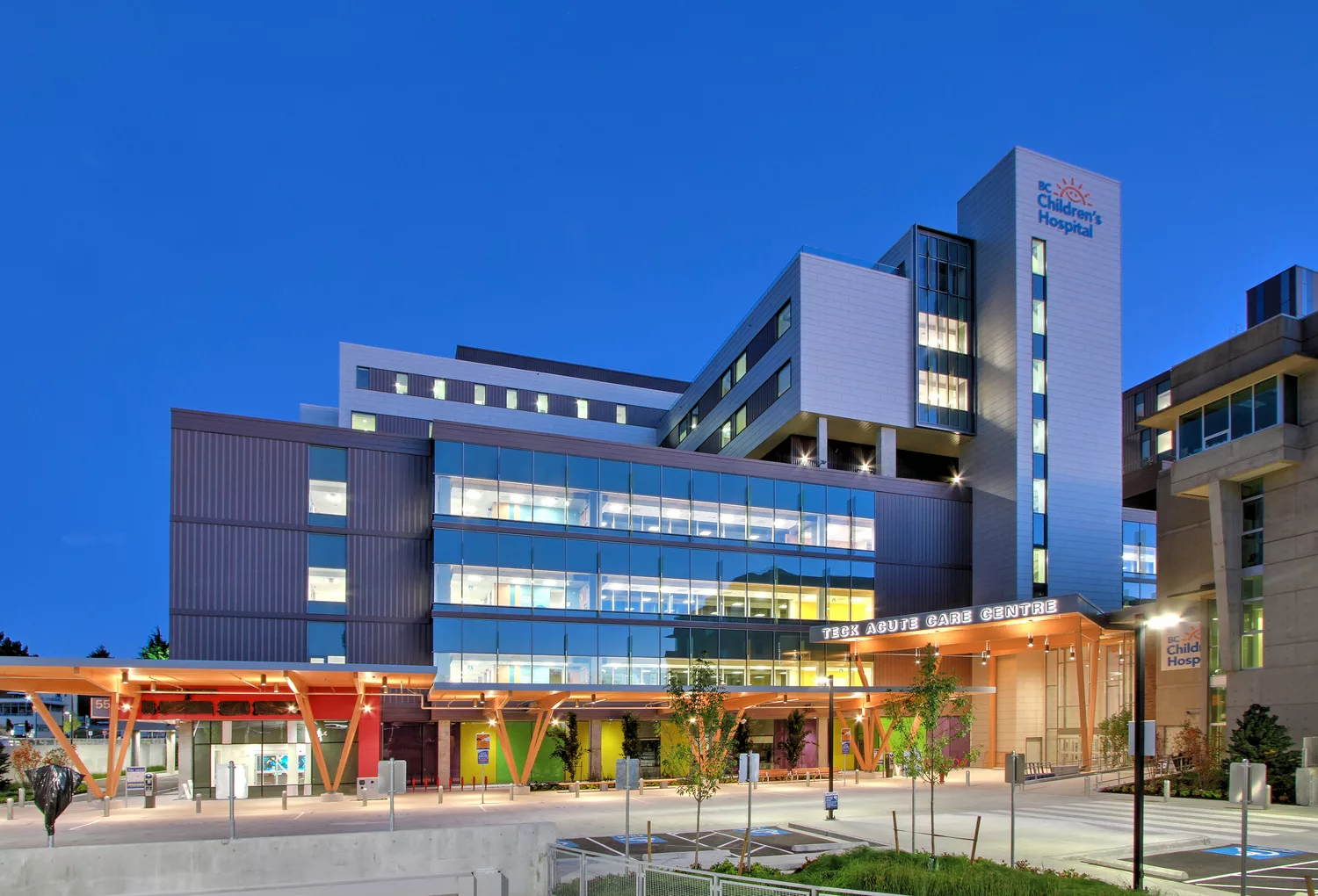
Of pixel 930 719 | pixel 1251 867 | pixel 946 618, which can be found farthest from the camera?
pixel 946 618

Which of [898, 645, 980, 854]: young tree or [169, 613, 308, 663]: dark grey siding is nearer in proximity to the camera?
[898, 645, 980, 854]: young tree

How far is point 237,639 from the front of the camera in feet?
157

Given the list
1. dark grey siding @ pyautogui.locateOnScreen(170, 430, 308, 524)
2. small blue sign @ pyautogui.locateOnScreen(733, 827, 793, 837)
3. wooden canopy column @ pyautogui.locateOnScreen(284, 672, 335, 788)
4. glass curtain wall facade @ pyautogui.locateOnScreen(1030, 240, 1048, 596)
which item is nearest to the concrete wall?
small blue sign @ pyautogui.locateOnScreen(733, 827, 793, 837)

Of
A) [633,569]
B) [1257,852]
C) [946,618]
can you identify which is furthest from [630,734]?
[1257,852]

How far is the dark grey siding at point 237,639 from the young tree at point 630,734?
16436 millimetres

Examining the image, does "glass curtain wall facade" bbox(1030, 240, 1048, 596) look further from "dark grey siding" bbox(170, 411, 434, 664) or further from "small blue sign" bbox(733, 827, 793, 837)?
"dark grey siding" bbox(170, 411, 434, 664)

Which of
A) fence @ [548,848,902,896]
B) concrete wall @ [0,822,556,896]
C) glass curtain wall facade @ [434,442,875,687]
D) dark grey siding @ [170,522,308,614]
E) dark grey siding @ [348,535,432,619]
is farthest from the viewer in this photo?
glass curtain wall facade @ [434,442,875,687]

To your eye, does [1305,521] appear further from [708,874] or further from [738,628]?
[708,874]

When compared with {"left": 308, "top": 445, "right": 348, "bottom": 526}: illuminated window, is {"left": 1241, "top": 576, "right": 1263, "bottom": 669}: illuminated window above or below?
below

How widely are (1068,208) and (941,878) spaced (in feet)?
181

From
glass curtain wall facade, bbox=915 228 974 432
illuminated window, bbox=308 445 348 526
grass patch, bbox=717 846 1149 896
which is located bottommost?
grass patch, bbox=717 846 1149 896

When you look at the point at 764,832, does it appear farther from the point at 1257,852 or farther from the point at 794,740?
the point at 794,740

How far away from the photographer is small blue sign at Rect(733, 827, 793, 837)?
2939 cm

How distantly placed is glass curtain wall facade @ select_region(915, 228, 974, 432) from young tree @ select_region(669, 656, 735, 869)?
1589 inches
